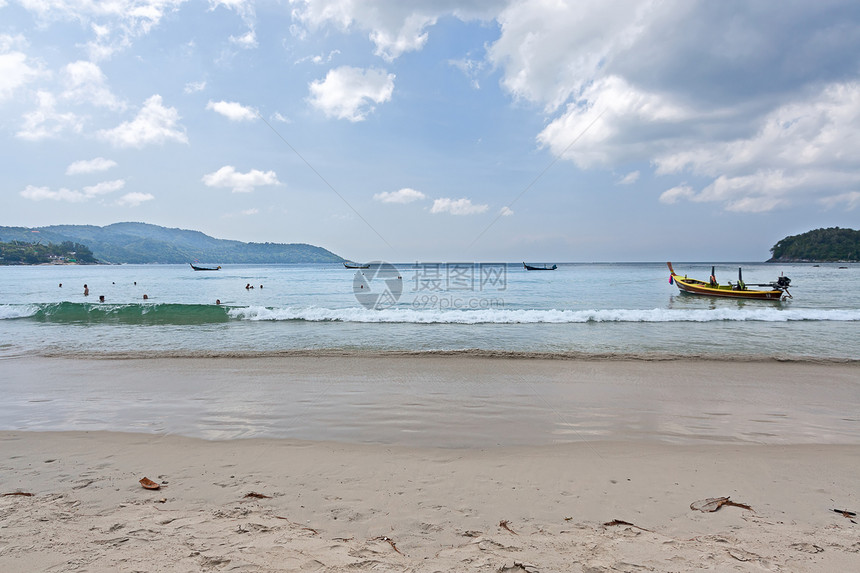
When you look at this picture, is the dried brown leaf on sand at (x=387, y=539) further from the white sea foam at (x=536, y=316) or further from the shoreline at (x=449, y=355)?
the white sea foam at (x=536, y=316)

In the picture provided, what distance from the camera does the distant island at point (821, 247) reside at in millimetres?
108500

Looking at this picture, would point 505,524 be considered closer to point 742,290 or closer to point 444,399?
point 444,399

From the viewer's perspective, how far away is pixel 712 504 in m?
3.38

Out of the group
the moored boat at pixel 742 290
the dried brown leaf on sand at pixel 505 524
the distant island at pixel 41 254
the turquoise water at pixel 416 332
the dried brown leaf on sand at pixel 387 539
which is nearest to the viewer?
the dried brown leaf on sand at pixel 387 539

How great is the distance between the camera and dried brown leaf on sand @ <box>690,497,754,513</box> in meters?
3.31

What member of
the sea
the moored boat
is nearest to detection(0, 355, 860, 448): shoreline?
the sea

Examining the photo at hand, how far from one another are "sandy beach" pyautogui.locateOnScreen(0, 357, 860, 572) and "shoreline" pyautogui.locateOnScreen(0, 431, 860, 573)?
0.02 metres

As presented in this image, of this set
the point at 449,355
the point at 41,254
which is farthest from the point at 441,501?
the point at 41,254

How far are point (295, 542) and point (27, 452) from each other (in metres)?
4.22

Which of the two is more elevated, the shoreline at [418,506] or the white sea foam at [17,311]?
the white sea foam at [17,311]

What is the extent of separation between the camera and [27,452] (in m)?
4.64

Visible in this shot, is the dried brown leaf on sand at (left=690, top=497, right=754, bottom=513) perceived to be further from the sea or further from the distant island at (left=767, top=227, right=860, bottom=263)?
the distant island at (left=767, top=227, right=860, bottom=263)

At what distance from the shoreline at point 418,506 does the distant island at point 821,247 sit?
150 meters

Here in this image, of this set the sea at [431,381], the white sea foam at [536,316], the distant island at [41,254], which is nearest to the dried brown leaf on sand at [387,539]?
the sea at [431,381]
